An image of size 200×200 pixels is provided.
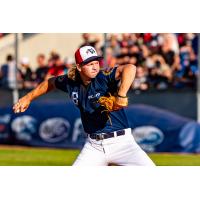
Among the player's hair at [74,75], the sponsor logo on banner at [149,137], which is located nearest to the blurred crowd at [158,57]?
the sponsor logo on banner at [149,137]

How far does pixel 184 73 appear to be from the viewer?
58.3 ft

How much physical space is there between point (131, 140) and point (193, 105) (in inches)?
351

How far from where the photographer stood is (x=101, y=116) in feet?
30.5

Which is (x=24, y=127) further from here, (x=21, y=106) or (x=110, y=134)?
(x=110, y=134)

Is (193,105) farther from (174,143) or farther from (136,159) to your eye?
(136,159)

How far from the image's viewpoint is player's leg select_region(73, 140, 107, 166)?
905 centimetres

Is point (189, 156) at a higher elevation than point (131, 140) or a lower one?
lower

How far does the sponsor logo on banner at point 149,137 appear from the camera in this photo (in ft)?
57.4

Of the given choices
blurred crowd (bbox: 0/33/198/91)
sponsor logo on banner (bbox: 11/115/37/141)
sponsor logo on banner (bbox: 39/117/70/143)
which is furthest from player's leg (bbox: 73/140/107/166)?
sponsor logo on banner (bbox: 11/115/37/141)

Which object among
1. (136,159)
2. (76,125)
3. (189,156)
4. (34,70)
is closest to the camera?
(136,159)

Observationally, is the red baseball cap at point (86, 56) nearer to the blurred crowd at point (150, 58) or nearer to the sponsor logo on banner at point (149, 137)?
the blurred crowd at point (150, 58)

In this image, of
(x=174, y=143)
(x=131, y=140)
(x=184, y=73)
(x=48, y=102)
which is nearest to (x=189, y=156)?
(x=174, y=143)

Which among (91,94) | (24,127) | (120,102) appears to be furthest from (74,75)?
(24,127)

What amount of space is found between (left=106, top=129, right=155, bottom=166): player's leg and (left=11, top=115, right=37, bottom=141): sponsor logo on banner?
31.6 ft
